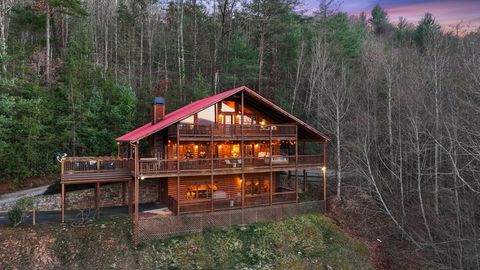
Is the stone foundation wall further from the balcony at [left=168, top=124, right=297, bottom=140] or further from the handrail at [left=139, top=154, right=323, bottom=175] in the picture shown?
the balcony at [left=168, top=124, right=297, bottom=140]

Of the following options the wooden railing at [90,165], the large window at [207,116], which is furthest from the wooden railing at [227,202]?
the large window at [207,116]

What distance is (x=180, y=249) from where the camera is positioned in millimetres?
18109

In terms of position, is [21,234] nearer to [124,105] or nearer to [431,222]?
[124,105]

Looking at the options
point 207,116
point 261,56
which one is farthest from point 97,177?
point 261,56

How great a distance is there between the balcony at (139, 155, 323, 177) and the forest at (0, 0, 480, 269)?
3.46 m

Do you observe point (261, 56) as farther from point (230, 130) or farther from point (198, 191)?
point (198, 191)

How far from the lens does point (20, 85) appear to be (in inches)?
1099

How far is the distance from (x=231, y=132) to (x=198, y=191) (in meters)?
4.98

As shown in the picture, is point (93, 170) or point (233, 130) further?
point (233, 130)

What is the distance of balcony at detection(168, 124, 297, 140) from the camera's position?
70.4 feet

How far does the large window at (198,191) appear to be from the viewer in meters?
23.4

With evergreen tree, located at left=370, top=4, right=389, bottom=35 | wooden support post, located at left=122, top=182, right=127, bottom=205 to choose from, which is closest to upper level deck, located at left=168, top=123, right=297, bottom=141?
wooden support post, located at left=122, top=182, right=127, bottom=205

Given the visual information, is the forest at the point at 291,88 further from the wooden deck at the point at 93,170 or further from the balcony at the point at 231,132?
the wooden deck at the point at 93,170

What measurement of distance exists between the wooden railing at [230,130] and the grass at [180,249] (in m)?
6.24
